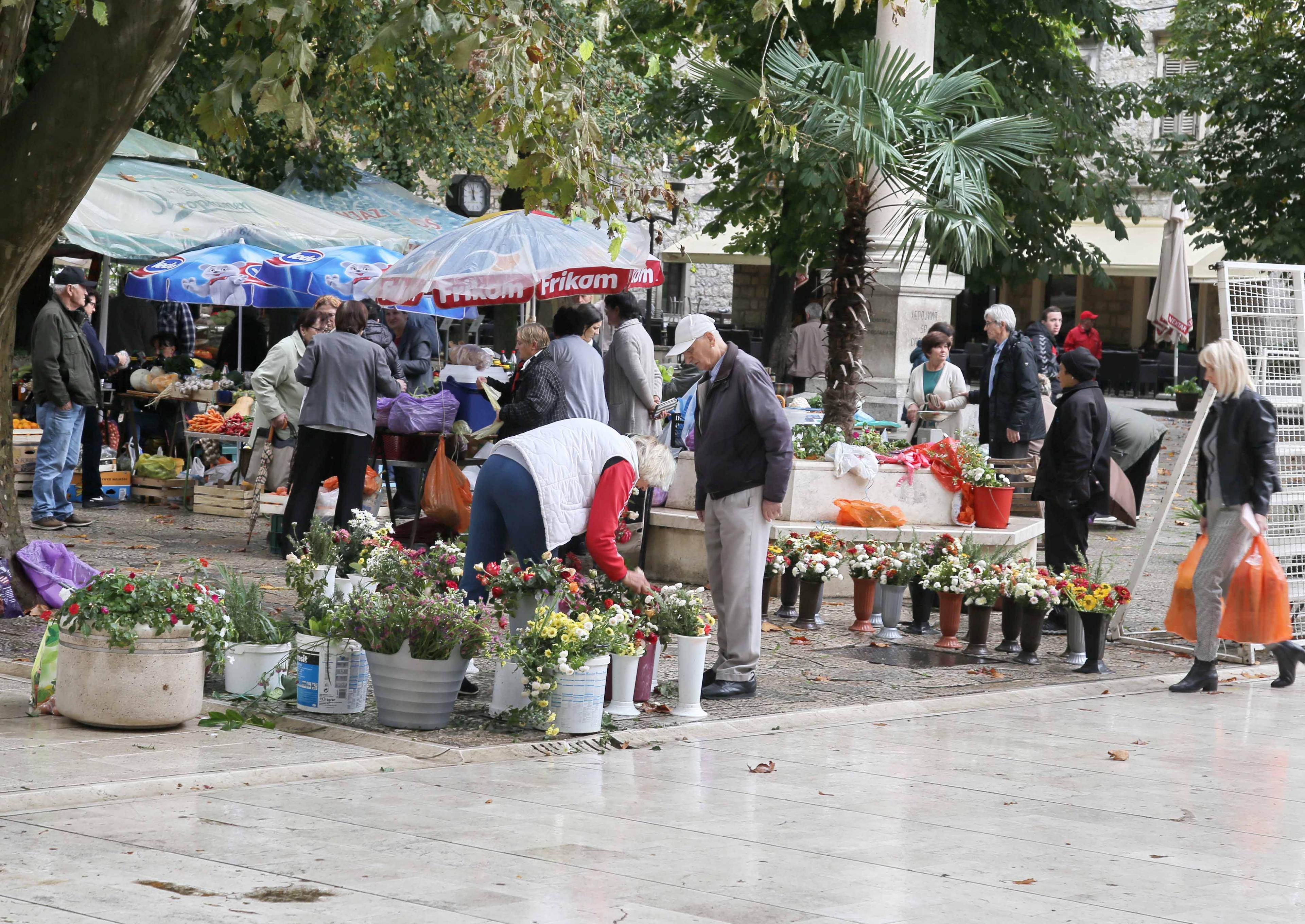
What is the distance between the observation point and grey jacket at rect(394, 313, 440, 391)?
15.2m

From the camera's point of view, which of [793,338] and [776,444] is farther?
[793,338]

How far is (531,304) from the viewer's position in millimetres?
19750

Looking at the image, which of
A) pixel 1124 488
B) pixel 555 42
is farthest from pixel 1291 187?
pixel 555 42

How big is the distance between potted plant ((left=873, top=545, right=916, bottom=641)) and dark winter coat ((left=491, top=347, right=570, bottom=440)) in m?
2.23

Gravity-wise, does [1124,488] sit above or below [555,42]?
below

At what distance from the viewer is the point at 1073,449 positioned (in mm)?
10016

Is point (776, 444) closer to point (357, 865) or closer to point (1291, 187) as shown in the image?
point (357, 865)

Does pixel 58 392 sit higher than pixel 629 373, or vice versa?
pixel 629 373

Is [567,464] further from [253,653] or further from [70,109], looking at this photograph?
[70,109]

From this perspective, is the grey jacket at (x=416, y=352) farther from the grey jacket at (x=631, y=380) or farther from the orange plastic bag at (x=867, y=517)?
the orange plastic bag at (x=867, y=517)

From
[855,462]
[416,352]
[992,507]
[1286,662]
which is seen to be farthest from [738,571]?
[416,352]

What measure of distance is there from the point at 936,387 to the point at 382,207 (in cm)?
1252

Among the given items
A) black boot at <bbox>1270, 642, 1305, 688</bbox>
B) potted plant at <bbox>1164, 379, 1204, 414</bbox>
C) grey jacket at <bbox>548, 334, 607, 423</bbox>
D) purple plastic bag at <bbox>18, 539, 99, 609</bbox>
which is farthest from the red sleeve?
potted plant at <bbox>1164, 379, 1204, 414</bbox>

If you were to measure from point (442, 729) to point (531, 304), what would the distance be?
513 inches
